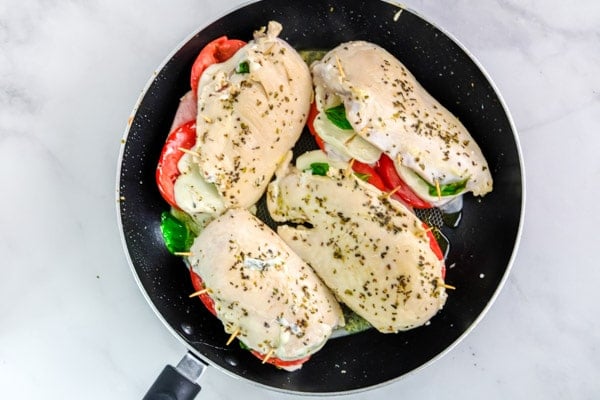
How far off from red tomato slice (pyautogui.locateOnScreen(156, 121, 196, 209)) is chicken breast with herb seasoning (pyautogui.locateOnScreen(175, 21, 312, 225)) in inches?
1.4

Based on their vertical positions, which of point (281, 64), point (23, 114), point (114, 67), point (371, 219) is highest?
point (281, 64)

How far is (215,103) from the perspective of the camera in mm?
2184

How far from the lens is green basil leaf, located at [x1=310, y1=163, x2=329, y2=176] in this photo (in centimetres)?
226

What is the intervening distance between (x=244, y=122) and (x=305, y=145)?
0.33m

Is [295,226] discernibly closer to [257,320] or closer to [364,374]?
[257,320]

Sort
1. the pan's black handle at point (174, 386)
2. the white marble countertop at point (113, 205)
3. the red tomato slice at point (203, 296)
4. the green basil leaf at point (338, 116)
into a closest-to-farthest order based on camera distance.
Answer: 1. the pan's black handle at point (174, 386)
2. the green basil leaf at point (338, 116)
3. the red tomato slice at point (203, 296)
4. the white marble countertop at point (113, 205)

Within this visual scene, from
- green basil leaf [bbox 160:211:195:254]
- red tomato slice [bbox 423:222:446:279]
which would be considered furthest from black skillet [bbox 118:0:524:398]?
red tomato slice [bbox 423:222:446:279]

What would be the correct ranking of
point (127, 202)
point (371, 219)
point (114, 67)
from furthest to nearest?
point (114, 67) → point (127, 202) → point (371, 219)

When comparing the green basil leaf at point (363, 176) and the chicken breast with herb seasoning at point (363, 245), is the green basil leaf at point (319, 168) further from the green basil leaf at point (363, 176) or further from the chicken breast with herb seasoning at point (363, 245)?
the green basil leaf at point (363, 176)

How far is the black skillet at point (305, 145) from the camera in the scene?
7.50 ft

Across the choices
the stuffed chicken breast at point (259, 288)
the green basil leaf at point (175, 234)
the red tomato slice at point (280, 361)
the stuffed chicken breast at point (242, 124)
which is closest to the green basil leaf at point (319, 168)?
the stuffed chicken breast at point (242, 124)

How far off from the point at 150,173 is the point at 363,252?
31.4 inches

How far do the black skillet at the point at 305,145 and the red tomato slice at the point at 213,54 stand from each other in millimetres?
35

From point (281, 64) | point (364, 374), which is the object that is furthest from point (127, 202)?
point (364, 374)
